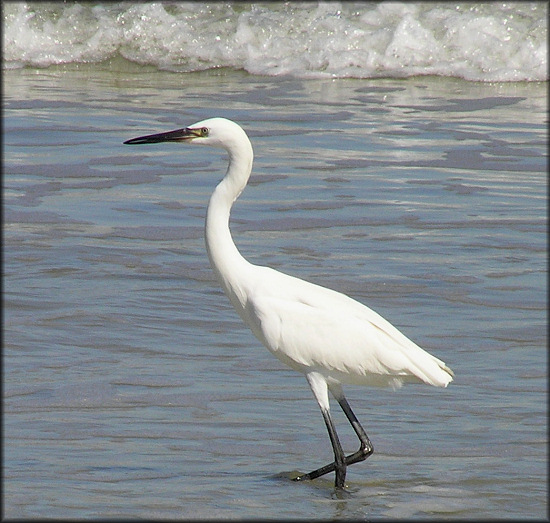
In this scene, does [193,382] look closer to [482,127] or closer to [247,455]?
[247,455]

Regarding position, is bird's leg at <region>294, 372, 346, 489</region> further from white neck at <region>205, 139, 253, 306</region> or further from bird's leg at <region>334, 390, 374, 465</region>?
white neck at <region>205, 139, 253, 306</region>

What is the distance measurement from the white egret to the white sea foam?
379 inches

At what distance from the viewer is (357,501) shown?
4.20 metres

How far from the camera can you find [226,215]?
4.57 meters

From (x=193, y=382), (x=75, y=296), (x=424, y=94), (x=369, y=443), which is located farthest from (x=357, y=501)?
(x=424, y=94)

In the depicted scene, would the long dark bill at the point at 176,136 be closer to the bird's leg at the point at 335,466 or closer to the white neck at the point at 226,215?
the white neck at the point at 226,215

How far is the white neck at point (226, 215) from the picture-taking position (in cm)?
452

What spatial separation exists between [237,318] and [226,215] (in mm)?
1566

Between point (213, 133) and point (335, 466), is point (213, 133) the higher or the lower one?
the higher one

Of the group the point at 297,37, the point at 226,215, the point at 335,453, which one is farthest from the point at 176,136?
Answer: the point at 297,37

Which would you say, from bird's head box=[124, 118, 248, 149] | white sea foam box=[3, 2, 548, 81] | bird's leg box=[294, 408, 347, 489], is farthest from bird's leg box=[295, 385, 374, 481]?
white sea foam box=[3, 2, 548, 81]

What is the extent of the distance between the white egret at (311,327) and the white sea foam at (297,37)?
9.63 metres

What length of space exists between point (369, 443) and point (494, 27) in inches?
445

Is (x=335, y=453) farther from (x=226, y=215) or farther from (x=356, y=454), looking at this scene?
(x=226, y=215)
